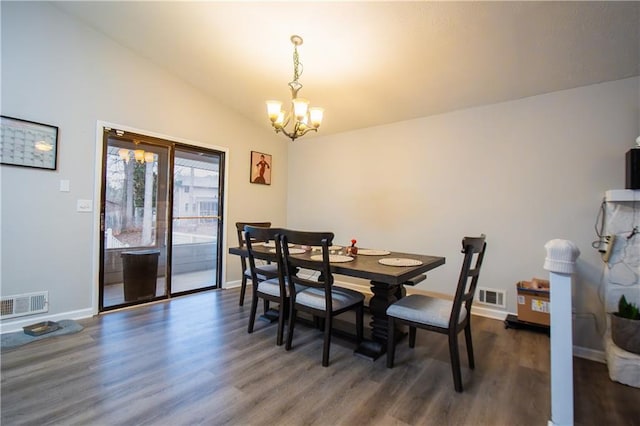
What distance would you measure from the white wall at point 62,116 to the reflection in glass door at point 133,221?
0.61ft

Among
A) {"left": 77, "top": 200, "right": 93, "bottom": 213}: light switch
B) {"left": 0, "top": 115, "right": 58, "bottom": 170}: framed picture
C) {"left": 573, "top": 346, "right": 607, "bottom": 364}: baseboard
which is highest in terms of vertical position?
{"left": 0, "top": 115, "right": 58, "bottom": 170}: framed picture

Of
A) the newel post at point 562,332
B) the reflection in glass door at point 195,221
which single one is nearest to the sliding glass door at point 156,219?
the reflection in glass door at point 195,221

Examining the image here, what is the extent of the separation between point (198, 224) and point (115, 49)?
2.18 meters

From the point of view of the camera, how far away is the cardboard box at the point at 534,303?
277cm

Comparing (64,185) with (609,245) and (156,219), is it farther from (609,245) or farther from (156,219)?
(609,245)

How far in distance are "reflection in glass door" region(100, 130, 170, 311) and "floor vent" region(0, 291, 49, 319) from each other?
0.46 meters

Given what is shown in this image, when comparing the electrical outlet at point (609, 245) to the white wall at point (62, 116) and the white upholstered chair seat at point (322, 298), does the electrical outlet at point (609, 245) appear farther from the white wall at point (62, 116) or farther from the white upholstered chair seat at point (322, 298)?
the white wall at point (62, 116)

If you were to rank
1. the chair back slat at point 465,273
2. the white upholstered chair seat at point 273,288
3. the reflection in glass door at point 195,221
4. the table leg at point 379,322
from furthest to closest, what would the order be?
1. the reflection in glass door at point 195,221
2. the white upholstered chair seat at point 273,288
3. the table leg at point 379,322
4. the chair back slat at point 465,273

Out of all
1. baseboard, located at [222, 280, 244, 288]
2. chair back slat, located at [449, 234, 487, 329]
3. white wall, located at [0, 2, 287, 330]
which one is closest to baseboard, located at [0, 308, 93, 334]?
white wall, located at [0, 2, 287, 330]

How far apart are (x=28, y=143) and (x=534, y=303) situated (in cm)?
486

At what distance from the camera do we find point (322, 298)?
88.6 inches

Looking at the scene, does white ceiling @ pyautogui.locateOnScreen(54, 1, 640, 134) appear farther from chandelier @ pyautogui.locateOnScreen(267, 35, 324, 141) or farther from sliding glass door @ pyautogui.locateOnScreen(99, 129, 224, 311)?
sliding glass door @ pyautogui.locateOnScreen(99, 129, 224, 311)

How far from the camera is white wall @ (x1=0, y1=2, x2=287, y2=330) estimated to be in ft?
8.59

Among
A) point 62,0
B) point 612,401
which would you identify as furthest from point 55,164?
point 612,401
